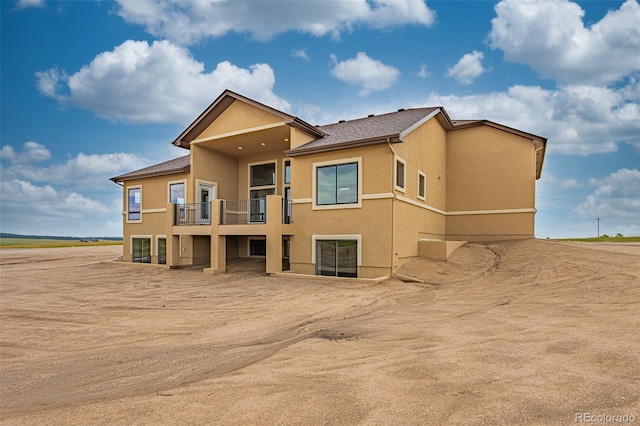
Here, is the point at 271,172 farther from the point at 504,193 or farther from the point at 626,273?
the point at 626,273

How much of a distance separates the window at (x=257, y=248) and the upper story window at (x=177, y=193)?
4714 mm

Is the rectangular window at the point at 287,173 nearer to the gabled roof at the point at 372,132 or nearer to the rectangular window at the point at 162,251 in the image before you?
the gabled roof at the point at 372,132

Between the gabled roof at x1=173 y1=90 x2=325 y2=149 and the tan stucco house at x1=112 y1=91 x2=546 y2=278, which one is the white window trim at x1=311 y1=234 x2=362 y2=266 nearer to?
the tan stucco house at x1=112 y1=91 x2=546 y2=278

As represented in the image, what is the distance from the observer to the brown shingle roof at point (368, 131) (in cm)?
1387

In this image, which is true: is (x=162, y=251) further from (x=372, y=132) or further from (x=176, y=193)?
(x=372, y=132)

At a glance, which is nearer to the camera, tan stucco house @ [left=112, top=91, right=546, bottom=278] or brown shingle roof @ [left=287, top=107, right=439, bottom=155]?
brown shingle roof @ [left=287, top=107, right=439, bottom=155]

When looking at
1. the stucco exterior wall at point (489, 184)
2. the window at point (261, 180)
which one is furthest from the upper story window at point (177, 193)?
the stucco exterior wall at point (489, 184)

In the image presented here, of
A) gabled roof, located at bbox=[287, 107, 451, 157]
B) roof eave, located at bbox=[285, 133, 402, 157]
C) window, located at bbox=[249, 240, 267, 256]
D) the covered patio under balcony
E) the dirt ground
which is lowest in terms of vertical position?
the dirt ground

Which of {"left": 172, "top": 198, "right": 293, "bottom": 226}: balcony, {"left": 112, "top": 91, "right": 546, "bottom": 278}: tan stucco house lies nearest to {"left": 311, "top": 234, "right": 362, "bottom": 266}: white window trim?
{"left": 112, "top": 91, "right": 546, "bottom": 278}: tan stucco house

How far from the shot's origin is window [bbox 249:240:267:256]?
2036 centimetres

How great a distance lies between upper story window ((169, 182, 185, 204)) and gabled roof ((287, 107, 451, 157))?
322 inches

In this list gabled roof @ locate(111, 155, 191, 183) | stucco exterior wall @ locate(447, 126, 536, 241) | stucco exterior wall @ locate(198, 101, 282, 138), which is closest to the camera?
stucco exterior wall @ locate(198, 101, 282, 138)

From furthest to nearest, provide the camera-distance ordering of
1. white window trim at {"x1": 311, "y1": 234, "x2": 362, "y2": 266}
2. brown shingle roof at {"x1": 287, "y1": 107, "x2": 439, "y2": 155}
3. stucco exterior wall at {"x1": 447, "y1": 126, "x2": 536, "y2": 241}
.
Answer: stucco exterior wall at {"x1": 447, "y1": 126, "x2": 536, "y2": 241}, white window trim at {"x1": 311, "y1": 234, "x2": 362, "y2": 266}, brown shingle roof at {"x1": 287, "y1": 107, "x2": 439, "y2": 155}

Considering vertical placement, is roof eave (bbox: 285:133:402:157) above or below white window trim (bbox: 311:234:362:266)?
above
